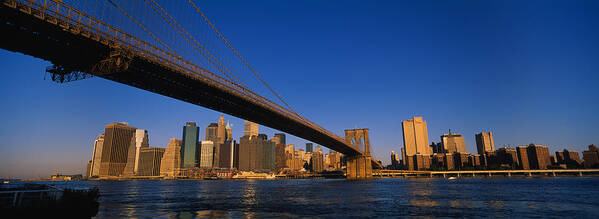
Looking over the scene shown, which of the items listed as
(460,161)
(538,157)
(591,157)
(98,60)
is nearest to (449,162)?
(460,161)

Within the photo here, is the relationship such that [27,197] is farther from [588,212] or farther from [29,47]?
[588,212]

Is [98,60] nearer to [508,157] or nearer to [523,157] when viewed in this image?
[523,157]

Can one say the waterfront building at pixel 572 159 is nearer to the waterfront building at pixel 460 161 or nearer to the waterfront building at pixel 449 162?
the waterfront building at pixel 460 161

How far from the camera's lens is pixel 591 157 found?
164125 millimetres

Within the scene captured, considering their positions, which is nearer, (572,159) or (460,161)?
(572,159)

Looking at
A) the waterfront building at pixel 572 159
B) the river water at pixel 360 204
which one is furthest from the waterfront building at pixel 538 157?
the river water at pixel 360 204

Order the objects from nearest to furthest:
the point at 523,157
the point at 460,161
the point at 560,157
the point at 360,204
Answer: the point at 360,204 → the point at 523,157 → the point at 560,157 → the point at 460,161

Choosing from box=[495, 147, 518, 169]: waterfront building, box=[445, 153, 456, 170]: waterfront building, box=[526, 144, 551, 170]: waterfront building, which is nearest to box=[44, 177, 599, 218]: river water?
box=[526, 144, 551, 170]: waterfront building

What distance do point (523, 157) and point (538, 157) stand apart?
6.58 m

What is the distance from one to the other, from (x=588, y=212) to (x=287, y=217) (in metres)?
18.8

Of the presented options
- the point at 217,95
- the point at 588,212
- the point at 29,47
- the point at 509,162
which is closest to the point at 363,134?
the point at 217,95

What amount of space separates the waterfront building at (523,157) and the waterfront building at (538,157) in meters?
1.82

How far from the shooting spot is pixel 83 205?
1361 cm

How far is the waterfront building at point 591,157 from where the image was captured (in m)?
161
